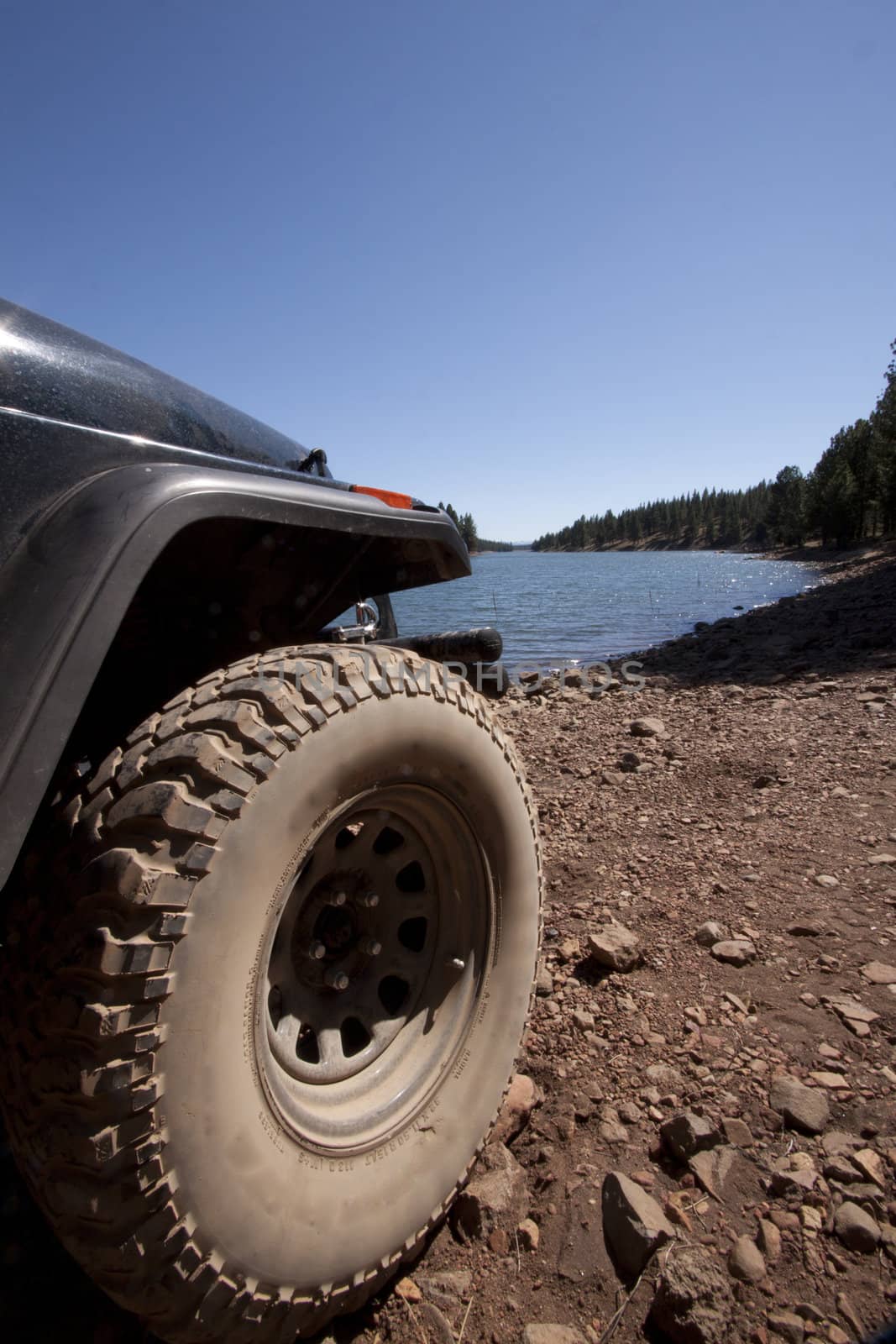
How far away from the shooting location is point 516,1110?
6.07 feet

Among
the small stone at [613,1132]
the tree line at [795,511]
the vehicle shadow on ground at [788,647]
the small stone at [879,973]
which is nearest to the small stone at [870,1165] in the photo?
the small stone at [613,1132]

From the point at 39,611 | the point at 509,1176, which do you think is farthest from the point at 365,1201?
the point at 39,611

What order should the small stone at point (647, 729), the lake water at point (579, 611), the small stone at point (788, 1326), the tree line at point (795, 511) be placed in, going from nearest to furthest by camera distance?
the small stone at point (788, 1326) → the small stone at point (647, 729) → the lake water at point (579, 611) → the tree line at point (795, 511)

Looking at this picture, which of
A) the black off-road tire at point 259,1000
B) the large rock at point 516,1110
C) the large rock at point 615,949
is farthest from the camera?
the large rock at point 615,949

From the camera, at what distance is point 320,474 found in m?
2.34

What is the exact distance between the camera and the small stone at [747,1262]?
142cm

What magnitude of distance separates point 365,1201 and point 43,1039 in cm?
67

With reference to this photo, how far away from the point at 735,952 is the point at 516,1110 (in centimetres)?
104

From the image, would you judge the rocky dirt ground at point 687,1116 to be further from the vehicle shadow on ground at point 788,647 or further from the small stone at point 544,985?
the vehicle shadow on ground at point 788,647

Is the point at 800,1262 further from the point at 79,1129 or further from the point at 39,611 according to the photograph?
the point at 39,611

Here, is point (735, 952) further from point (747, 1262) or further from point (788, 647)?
point (788, 647)

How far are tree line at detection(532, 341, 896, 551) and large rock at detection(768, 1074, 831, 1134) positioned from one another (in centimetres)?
4574

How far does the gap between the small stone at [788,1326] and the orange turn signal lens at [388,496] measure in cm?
193

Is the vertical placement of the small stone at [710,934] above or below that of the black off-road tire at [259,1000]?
below
